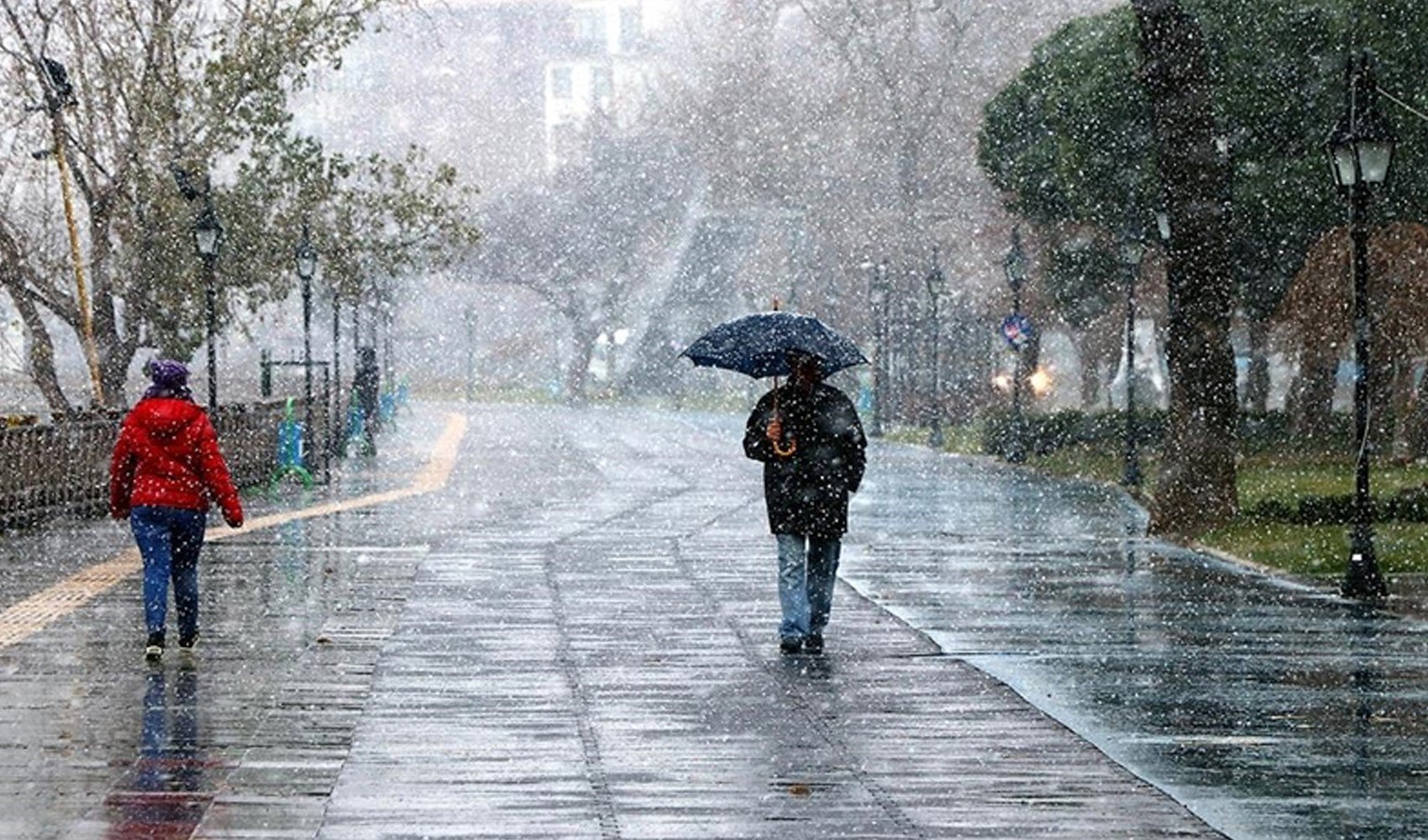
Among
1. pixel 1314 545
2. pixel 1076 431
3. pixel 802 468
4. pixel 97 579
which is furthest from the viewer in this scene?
pixel 1076 431

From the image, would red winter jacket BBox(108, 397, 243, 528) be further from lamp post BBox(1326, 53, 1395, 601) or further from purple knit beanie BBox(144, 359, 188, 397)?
lamp post BBox(1326, 53, 1395, 601)

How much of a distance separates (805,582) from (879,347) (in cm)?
5394

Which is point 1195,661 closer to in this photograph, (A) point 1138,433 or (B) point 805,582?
(B) point 805,582

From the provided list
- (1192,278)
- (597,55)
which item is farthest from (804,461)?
(597,55)

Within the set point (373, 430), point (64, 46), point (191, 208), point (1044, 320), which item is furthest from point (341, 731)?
point (1044, 320)

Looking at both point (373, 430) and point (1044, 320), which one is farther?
point (1044, 320)

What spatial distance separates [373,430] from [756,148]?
36461mm

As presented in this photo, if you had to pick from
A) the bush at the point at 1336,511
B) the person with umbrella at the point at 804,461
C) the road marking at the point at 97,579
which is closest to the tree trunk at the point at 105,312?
the road marking at the point at 97,579

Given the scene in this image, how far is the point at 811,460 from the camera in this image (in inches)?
595

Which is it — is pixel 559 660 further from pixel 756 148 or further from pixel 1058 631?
pixel 756 148

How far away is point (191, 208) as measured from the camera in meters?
40.5

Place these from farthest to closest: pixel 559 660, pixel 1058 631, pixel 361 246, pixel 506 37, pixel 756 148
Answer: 1. pixel 506 37
2. pixel 756 148
3. pixel 361 246
4. pixel 1058 631
5. pixel 559 660

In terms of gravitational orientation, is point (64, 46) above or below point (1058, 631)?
above

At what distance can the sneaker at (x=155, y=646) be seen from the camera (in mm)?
14750
